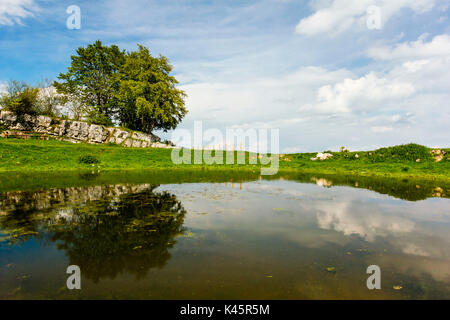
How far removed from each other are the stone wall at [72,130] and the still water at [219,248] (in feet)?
117

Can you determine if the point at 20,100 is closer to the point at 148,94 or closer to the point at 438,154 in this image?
the point at 148,94

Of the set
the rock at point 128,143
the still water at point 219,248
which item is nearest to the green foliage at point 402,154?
the still water at point 219,248

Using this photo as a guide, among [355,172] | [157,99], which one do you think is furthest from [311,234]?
[157,99]

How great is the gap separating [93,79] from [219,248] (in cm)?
5903

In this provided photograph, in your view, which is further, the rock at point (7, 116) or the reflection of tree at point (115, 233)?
the rock at point (7, 116)

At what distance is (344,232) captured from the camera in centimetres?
791

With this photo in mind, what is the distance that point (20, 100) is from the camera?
42219 millimetres

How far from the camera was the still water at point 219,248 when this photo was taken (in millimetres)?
4531

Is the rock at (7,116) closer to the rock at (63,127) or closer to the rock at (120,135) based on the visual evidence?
the rock at (63,127)

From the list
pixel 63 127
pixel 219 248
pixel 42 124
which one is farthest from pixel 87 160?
pixel 219 248

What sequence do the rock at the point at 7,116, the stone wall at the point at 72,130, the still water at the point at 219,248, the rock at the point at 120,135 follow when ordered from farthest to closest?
1. the rock at the point at 120,135
2. the stone wall at the point at 72,130
3. the rock at the point at 7,116
4. the still water at the point at 219,248

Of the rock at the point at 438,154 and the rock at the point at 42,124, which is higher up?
the rock at the point at 42,124

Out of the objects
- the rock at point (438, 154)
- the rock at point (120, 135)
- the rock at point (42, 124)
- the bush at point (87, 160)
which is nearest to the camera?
the bush at point (87, 160)

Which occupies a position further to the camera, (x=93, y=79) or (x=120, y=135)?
(x=93, y=79)
